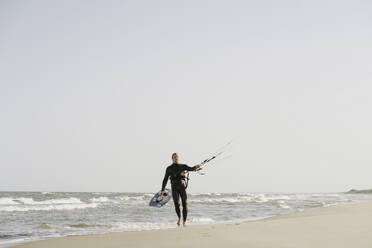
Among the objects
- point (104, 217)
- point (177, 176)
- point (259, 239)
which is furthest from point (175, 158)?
point (104, 217)

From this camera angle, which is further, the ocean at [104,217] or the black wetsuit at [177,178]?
the ocean at [104,217]

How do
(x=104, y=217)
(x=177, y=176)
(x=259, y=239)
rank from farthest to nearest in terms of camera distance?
1. (x=104, y=217)
2. (x=177, y=176)
3. (x=259, y=239)

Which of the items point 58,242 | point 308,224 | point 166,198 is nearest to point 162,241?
point 58,242

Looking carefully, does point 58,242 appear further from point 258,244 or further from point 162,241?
point 258,244

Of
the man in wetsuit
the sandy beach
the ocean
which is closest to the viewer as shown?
the sandy beach

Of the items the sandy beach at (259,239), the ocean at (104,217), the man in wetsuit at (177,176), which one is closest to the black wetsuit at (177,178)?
the man in wetsuit at (177,176)

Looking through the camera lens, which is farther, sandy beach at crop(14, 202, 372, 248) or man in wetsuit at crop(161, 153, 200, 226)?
man in wetsuit at crop(161, 153, 200, 226)

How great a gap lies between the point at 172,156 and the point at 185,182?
0.70 m

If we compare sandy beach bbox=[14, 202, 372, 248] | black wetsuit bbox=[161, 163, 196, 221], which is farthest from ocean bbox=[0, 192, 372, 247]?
sandy beach bbox=[14, 202, 372, 248]

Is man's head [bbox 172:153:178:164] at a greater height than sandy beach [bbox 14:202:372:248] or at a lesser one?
greater

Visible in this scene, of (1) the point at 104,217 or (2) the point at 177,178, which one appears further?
(1) the point at 104,217

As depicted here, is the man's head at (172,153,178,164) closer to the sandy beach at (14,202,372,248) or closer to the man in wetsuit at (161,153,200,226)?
the man in wetsuit at (161,153,200,226)

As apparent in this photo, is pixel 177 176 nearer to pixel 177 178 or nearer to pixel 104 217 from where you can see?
pixel 177 178

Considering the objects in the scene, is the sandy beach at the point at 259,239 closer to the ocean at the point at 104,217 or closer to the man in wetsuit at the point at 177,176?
the ocean at the point at 104,217
